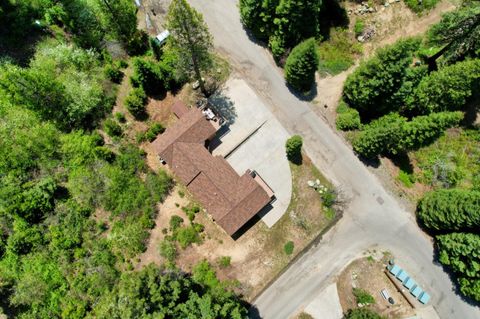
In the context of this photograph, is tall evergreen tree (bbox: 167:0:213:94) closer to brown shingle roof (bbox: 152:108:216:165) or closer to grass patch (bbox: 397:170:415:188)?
brown shingle roof (bbox: 152:108:216:165)

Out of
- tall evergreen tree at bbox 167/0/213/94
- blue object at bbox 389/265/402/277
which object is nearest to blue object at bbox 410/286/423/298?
blue object at bbox 389/265/402/277

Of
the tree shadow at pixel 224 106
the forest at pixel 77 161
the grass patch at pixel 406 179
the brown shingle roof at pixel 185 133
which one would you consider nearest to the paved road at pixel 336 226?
the grass patch at pixel 406 179

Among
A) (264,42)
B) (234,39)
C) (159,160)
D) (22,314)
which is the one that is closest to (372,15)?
(264,42)

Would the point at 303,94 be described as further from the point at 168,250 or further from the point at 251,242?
the point at 168,250

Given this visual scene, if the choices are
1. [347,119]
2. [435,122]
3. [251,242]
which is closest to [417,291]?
[435,122]

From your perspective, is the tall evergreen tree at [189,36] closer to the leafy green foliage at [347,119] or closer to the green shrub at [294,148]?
the green shrub at [294,148]
